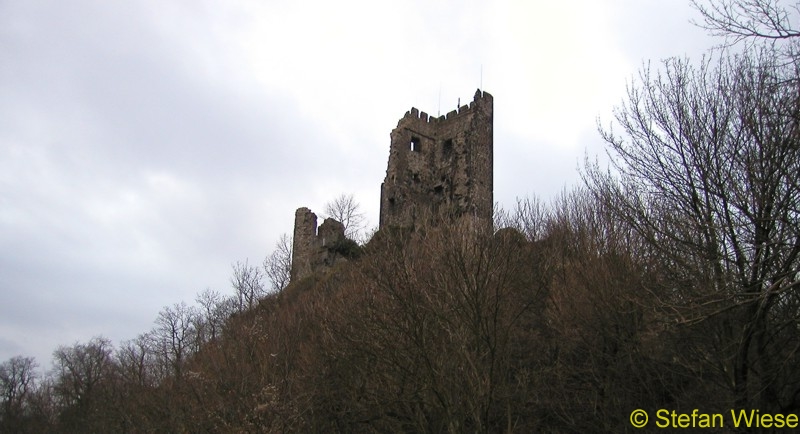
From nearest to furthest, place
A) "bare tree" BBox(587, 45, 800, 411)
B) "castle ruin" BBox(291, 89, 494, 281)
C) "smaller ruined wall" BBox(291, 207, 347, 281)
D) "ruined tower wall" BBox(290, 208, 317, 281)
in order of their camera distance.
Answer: "bare tree" BBox(587, 45, 800, 411) < "castle ruin" BBox(291, 89, 494, 281) < "smaller ruined wall" BBox(291, 207, 347, 281) < "ruined tower wall" BBox(290, 208, 317, 281)

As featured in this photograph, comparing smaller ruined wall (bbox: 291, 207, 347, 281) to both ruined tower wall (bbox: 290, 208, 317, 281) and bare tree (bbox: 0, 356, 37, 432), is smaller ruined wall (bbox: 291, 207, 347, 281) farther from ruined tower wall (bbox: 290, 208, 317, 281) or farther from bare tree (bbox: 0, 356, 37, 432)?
bare tree (bbox: 0, 356, 37, 432)

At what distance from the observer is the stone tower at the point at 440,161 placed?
101 feet

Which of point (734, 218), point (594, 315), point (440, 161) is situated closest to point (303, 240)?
point (440, 161)

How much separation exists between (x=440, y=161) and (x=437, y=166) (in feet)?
0.96

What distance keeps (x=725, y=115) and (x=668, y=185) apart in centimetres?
137

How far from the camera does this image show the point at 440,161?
3256 centimetres

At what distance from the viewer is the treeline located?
29.5 feet

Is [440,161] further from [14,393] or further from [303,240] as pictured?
[14,393]

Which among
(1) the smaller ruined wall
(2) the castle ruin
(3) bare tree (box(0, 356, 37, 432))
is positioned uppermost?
(2) the castle ruin

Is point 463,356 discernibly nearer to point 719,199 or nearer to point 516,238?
point 719,199

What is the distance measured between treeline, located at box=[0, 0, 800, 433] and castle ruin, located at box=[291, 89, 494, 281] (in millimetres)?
11516

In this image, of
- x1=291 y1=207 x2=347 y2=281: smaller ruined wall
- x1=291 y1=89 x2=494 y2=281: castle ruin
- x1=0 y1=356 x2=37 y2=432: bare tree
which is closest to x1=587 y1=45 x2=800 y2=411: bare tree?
x1=291 y1=89 x2=494 y2=281: castle ruin

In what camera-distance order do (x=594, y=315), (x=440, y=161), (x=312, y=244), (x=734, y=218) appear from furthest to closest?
(x=312, y=244) < (x=440, y=161) < (x=594, y=315) < (x=734, y=218)

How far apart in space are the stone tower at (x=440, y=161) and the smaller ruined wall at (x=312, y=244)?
4112 millimetres
